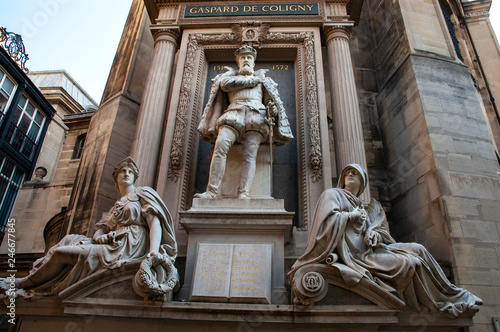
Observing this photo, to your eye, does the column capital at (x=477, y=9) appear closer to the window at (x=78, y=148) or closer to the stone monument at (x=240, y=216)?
the stone monument at (x=240, y=216)

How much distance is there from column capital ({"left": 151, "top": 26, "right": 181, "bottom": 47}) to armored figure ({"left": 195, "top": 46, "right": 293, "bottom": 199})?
333 cm

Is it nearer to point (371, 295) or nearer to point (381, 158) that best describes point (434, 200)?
point (381, 158)

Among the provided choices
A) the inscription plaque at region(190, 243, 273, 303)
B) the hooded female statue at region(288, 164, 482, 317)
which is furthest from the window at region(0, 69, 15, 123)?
the hooded female statue at region(288, 164, 482, 317)

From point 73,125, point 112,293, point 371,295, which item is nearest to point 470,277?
point 371,295

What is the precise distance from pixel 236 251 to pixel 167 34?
24.1 feet

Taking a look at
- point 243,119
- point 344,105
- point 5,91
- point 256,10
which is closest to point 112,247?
point 243,119

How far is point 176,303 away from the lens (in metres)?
5.05

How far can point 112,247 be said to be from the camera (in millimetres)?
5555

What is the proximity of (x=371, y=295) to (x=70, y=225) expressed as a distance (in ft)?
26.1

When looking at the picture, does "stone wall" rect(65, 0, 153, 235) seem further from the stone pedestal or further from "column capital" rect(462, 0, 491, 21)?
"column capital" rect(462, 0, 491, 21)

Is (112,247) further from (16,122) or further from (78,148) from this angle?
(16,122)

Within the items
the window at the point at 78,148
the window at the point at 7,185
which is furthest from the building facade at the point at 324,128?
the window at the point at 7,185

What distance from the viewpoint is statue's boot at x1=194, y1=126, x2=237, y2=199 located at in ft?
22.8

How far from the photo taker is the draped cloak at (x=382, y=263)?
504 cm
